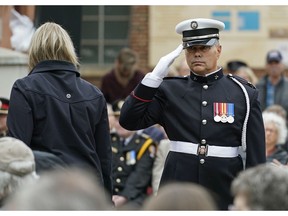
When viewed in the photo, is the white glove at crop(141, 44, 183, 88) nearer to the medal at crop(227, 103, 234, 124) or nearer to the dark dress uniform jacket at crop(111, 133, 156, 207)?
the medal at crop(227, 103, 234, 124)

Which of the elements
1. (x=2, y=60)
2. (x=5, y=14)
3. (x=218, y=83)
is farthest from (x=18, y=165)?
(x=5, y=14)

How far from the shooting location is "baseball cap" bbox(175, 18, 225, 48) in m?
6.42

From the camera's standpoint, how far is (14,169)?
195 inches

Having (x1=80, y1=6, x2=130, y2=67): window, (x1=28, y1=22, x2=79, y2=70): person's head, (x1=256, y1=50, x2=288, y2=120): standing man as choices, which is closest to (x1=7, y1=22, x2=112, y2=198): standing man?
(x1=28, y1=22, x2=79, y2=70): person's head

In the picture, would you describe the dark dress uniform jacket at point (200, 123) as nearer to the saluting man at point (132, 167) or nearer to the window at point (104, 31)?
the saluting man at point (132, 167)

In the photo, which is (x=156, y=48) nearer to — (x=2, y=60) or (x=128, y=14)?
(x=128, y=14)

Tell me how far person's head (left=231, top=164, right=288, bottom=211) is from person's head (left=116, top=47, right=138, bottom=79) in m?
8.97

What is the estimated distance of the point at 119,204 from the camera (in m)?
9.32

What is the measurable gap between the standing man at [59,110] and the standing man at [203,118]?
0.23 m

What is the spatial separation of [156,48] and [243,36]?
4.29 ft

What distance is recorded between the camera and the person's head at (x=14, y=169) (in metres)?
4.92

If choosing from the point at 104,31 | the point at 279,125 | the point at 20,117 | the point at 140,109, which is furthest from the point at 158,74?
the point at 104,31

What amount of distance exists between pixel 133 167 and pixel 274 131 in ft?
4.18

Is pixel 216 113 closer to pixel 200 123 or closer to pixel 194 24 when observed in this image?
pixel 200 123
